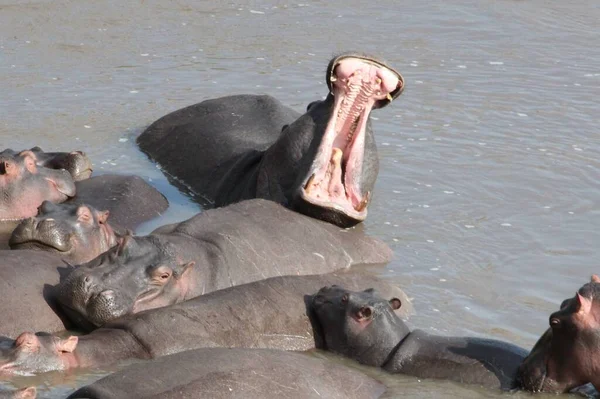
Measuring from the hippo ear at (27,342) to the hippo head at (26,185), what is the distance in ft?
9.24

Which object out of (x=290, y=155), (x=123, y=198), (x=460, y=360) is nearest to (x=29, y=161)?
(x=123, y=198)

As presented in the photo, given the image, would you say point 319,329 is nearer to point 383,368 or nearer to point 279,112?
point 383,368

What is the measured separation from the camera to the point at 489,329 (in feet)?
24.5

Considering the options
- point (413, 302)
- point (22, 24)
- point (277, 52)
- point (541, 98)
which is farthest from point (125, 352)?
point (22, 24)

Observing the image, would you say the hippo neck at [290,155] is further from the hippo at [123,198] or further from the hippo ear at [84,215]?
the hippo ear at [84,215]

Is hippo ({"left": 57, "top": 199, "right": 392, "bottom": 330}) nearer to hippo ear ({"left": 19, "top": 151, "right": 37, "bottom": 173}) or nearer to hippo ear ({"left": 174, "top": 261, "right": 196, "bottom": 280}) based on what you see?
hippo ear ({"left": 174, "top": 261, "right": 196, "bottom": 280})

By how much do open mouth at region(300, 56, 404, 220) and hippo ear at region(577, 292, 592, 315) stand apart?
2.58 m

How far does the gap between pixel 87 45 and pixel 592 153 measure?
5.88 metres

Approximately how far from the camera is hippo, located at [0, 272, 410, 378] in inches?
237

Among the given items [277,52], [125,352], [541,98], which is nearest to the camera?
[125,352]

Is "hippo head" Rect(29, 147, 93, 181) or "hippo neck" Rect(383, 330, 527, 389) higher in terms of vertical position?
"hippo neck" Rect(383, 330, 527, 389)

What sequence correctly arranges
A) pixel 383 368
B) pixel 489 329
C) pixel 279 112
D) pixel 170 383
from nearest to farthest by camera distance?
pixel 170 383 < pixel 383 368 < pixel 489 329 < pixel 279 112

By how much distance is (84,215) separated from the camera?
24.7 ft

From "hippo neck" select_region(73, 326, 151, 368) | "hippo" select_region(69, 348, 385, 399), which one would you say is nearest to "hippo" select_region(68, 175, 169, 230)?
"hippo neck" select_region(73, 326, 151, 368)
